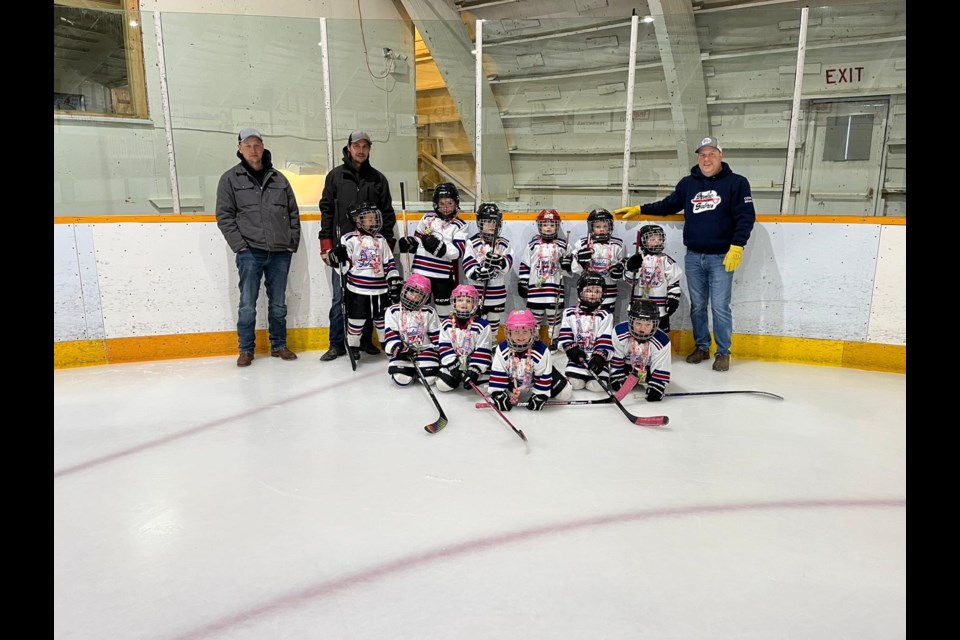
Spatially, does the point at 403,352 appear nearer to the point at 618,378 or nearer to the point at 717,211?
the point at 618,378

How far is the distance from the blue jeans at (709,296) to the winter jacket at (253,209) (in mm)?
2913

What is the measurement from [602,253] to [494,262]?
782mm

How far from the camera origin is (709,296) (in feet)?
13.6

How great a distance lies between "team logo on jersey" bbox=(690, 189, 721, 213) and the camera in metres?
3.91

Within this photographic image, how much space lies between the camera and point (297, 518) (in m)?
2.13

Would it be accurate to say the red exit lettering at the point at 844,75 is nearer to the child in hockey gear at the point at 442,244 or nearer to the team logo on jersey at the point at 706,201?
the team logo on jersey at the point at 706,201

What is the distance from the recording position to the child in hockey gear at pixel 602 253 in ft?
13.4

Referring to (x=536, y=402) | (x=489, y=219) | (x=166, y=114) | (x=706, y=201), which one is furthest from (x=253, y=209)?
(x=706, y=201)

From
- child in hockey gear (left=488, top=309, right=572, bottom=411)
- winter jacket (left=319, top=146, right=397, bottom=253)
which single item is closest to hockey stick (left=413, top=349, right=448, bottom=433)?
child in hockey gear (left=488, top=309, right=572, bottom=411)

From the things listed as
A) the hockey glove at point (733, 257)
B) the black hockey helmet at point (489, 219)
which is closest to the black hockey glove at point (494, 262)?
the black hockey helmet at point (489, 219)

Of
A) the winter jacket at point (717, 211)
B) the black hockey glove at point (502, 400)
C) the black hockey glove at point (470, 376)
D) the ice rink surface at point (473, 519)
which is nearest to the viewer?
the ice rink surface at point (473, 519)

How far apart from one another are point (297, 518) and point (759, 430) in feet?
7.43
